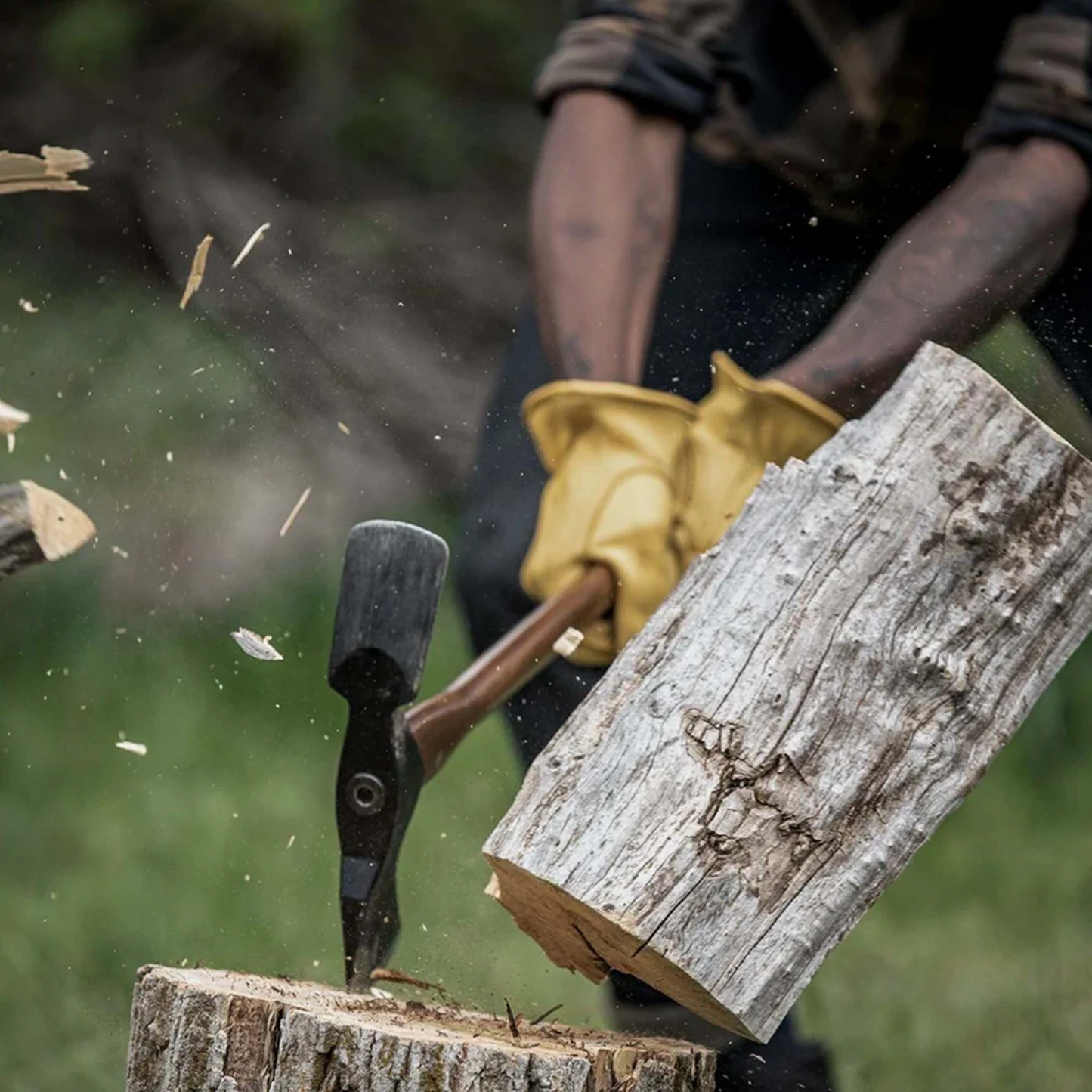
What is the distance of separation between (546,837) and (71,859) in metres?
1.85

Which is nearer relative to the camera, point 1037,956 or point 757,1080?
point 757,1080

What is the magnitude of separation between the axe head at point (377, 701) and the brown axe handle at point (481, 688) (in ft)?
0.09

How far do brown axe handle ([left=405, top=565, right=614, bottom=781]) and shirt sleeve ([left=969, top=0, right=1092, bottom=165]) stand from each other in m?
0.70

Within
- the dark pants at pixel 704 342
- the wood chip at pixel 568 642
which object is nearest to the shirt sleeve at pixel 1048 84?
the dark pants at pixel 704 342

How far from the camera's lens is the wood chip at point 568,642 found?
1.45 m

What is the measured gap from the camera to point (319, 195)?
5078mm

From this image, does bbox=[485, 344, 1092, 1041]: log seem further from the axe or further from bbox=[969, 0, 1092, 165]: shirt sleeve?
bbox=[969, 0, 1092, 165]: shirt sleeve

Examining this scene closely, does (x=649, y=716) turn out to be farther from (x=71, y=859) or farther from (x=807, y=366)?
(x=71, y=859)

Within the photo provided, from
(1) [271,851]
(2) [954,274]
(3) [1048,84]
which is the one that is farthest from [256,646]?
(1) [271,851]

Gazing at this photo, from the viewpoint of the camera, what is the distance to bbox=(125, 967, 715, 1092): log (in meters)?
0.99

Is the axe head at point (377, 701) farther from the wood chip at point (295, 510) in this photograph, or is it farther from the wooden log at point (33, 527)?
the wood chip at point (295, 510)

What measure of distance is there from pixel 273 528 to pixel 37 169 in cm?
292

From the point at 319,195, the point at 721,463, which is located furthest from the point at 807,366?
the point at 319,195

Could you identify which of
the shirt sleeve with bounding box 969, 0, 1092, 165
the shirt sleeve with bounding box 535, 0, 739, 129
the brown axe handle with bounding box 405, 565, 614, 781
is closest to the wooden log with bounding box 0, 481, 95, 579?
the brown axe handle with bounding box 405, 565, 614, 781
